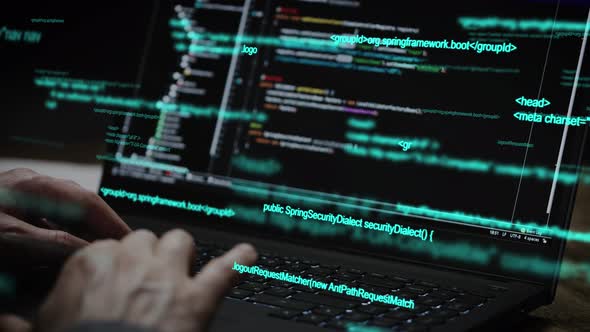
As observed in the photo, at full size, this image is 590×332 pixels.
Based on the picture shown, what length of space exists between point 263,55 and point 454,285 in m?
0.36

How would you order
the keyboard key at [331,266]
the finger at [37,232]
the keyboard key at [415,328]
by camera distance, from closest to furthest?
the keyboard key at [415,328], the finger at [37,232], the keyboard key at [331,266]

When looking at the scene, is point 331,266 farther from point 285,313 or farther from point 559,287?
point 559,287

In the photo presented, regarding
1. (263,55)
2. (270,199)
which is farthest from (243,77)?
(270,199)

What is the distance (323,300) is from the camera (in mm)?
585

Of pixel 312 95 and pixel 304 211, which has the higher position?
pixel 312 95

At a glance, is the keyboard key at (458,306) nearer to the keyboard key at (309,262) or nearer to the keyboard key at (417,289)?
the keyboard key at (417,289)

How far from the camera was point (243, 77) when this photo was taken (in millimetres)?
801

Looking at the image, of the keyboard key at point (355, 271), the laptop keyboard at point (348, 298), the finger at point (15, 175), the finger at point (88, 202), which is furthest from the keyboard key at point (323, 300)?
the finger at point (15, 175)

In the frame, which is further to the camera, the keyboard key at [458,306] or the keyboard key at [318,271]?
the keyboard key at [318,271]

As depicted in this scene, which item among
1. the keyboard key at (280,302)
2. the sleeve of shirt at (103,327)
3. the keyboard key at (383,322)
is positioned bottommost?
the keyboard key at (280,302)

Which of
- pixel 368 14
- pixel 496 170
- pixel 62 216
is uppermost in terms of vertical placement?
pixel 368 14

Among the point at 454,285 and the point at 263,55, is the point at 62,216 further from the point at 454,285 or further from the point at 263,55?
the point at 454,285

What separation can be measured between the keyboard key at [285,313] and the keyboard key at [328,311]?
0.06 ft

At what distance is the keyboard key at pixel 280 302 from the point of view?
56 cm
